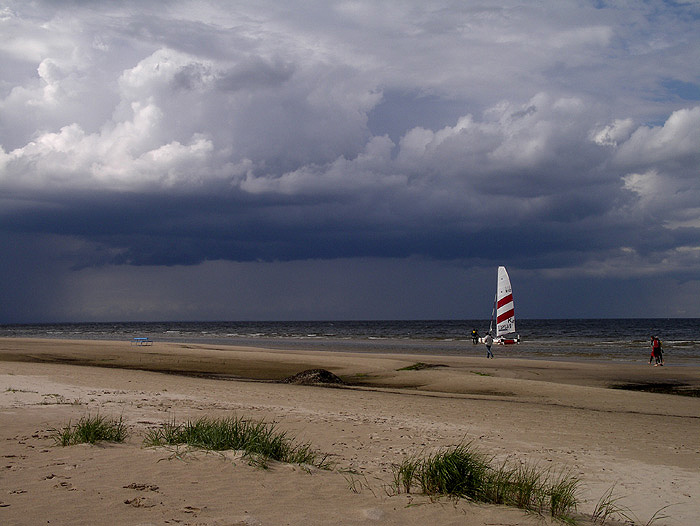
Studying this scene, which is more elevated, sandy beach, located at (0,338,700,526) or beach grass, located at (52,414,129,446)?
beach grass, located at (52,414,129,446)

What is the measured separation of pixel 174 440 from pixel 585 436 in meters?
7.75

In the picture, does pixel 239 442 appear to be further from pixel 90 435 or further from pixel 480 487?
pixel 480 487

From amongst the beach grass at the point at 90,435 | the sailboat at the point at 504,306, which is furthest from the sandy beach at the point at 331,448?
the sailboat at the point at 504,306

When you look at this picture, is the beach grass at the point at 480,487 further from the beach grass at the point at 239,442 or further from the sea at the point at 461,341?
the sea at the point at 461,341

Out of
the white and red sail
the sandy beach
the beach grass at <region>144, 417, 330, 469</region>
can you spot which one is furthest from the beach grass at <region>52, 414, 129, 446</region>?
the white and red sail

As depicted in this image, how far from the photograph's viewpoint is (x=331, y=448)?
9125 mm

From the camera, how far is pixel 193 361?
2967 centimetres

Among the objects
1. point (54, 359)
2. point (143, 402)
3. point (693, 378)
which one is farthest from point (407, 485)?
point (54, 359)

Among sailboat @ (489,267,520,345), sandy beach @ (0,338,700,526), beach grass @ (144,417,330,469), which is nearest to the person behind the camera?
sandy beach @ (0,338,700,526)

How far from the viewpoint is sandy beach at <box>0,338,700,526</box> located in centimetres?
572

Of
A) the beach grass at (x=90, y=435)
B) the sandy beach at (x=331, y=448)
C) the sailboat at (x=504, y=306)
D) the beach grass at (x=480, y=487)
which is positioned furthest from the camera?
the sailboat at (x=504, y=306)

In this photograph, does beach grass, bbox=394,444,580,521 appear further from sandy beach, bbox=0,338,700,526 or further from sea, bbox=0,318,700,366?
sea, bbox=0,318,700,366

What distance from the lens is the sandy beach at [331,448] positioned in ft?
18.8

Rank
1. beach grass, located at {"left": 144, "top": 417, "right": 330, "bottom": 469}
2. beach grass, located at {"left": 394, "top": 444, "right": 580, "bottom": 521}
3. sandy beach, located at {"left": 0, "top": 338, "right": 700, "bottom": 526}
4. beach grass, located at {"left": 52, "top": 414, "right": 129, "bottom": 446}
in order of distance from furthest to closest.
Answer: beach grass, located at {"left": 52, "top": 414, "right": 129, "bottom": 446} → beach grass, located at {"left": 144, "top": 417, "right": 330, "bottom": 469} → beach grass, located at {"left": 394, "top": 444, "right": 580, "bottom": 521} → sandy beach, located at {"left": 0, "top": 338, "right": 700, "bottom": 526}
